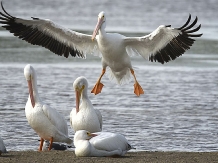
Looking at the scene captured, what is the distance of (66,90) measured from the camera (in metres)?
16.0

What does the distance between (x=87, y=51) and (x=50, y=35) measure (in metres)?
0.84

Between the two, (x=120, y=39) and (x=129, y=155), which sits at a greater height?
(x=120, y=39)

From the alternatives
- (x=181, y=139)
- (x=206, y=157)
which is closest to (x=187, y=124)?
(x=181, y=139)

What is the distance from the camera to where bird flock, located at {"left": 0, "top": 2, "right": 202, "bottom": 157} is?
10513 millimetres

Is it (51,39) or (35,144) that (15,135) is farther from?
(51,39)

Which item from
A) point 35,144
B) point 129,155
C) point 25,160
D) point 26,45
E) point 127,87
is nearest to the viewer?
point 25,160

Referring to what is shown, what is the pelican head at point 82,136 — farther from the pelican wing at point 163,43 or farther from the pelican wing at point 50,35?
the pelican wing at point 50,35

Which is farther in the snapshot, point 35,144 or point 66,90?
point 66,90

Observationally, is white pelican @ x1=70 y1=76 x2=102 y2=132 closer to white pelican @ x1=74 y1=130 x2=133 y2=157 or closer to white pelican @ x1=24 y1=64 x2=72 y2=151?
white pelican @ x1=24 y1=64 x2=72 y2=151

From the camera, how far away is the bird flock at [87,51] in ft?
34.5

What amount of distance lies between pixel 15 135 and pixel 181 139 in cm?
266

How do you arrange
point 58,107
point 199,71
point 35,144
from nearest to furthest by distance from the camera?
point 35,144, point 58,107, point 199,71

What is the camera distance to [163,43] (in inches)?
506

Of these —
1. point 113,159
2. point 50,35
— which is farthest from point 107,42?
point 113,159
